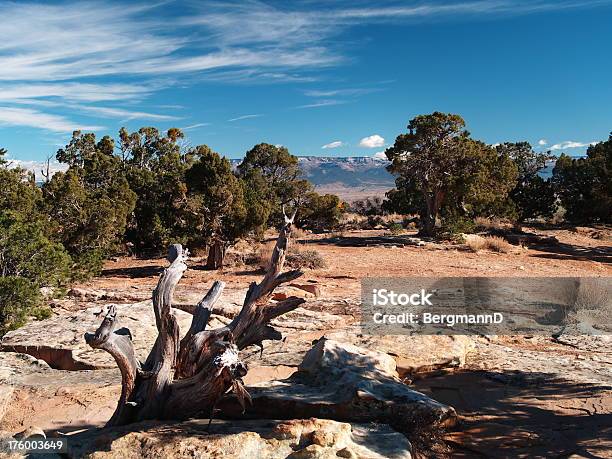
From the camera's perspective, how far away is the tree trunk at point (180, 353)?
4930 mm

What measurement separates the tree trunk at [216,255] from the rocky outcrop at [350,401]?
13060mm

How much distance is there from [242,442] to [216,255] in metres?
15.1

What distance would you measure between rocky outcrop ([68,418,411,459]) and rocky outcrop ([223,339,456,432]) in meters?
0.66

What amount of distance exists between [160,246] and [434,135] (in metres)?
14.2

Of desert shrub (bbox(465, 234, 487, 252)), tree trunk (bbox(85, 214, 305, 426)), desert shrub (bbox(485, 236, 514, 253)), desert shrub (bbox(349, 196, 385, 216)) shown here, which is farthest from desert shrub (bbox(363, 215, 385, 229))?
tree trunk (bbox(85, 214, 305, 426))

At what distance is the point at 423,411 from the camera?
17.9 ft

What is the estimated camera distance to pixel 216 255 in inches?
751

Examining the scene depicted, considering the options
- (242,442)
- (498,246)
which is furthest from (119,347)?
(498,246)

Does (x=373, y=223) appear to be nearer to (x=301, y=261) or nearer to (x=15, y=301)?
(x=301, y=261)

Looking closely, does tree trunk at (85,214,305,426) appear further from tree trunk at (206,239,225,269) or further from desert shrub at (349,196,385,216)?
desert shrub at (349,196,385,216)

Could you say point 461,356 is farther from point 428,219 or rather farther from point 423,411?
point 428,219

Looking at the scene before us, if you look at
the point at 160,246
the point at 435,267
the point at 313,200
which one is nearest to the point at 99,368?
the point at 435,267

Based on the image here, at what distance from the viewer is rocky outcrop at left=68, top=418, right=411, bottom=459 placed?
4.14m

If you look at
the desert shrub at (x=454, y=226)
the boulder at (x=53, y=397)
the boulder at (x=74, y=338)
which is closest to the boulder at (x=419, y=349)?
the boulder at (x=74, y=338)
